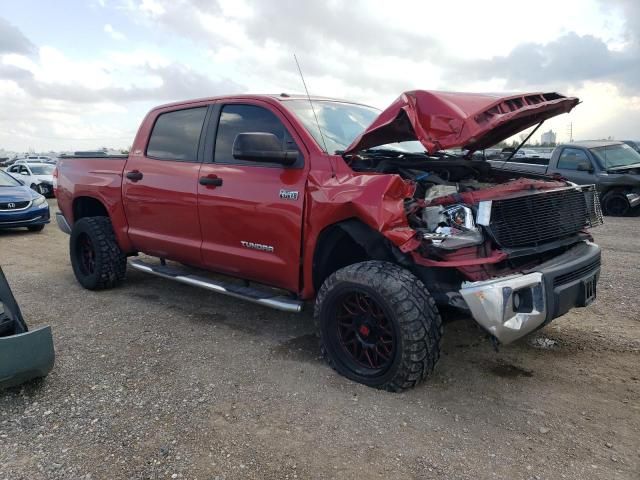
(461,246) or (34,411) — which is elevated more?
(461,246)

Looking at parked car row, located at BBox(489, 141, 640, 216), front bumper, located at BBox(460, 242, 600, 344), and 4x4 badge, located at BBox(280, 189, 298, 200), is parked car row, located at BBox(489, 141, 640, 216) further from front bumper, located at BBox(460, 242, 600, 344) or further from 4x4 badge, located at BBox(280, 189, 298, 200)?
4x4 badge, located at BBox(280, 189, 298, 200)

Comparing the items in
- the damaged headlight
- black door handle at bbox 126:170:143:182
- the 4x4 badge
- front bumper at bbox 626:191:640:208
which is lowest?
front bumper at bbox 626:191:640:208

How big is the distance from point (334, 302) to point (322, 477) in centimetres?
121

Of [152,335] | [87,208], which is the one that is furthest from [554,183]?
[87,208]

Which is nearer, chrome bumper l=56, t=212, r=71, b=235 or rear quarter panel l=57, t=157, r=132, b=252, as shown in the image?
rear quarter panel l=57, t=157, r=132, b=252

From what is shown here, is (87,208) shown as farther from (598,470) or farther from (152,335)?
(598,470)

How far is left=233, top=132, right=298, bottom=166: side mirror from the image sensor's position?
11.7ft

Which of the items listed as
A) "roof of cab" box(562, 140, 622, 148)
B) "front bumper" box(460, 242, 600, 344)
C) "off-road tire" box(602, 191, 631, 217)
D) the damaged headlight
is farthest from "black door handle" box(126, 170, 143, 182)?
"off-road tire" box(602, 191, 631, 217)

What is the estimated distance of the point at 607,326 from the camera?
14.2ft

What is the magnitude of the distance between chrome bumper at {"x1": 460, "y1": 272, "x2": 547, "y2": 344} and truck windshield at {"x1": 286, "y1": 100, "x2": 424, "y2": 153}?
4.86 ft

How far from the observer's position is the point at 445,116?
10.3ft

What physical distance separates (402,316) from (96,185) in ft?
13.2

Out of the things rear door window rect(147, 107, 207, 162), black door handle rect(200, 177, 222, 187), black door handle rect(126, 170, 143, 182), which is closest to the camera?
black door handle rect(200, 177, 222, 187)

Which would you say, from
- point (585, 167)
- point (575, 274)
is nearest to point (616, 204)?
point (585, 167)
